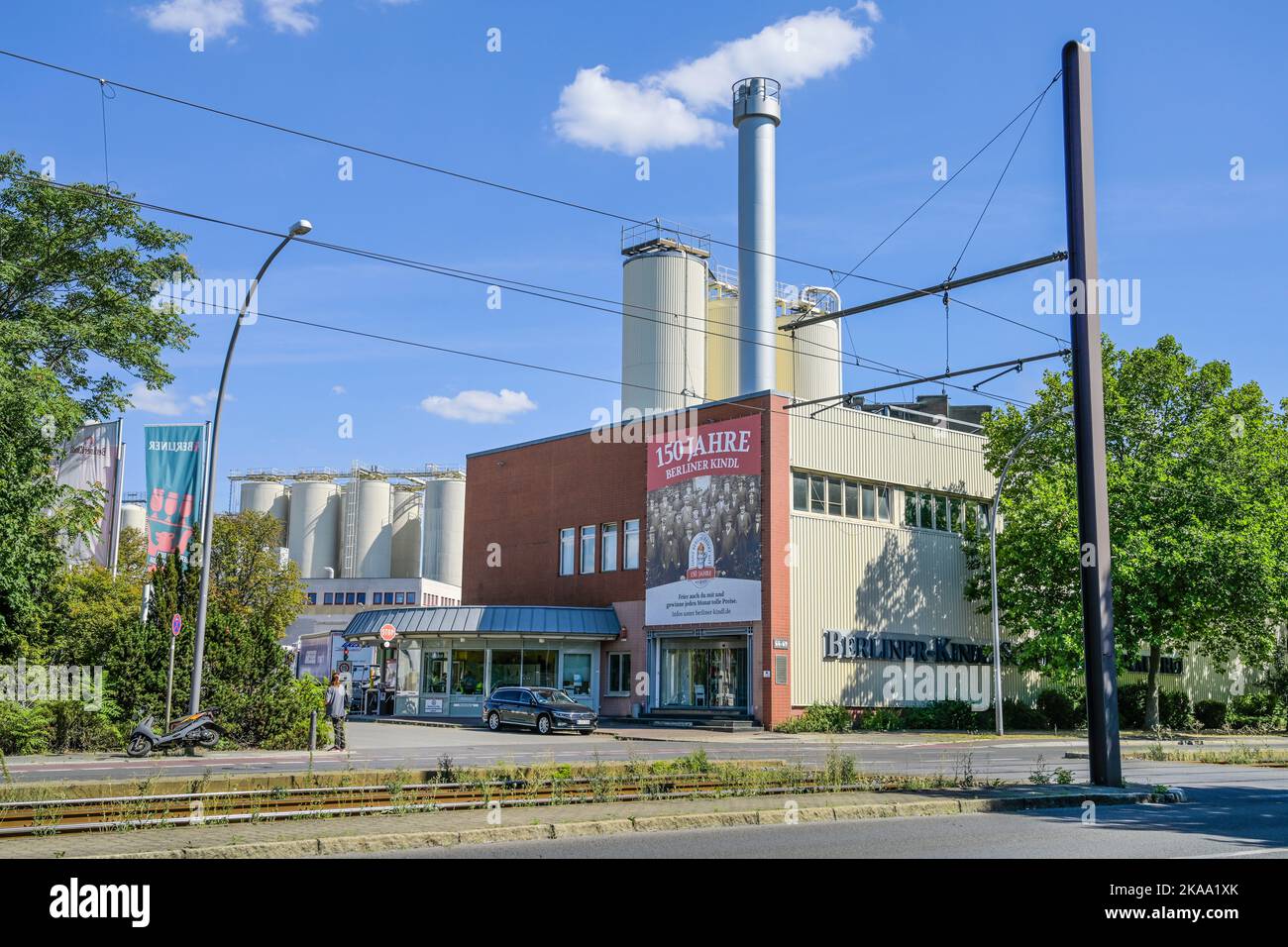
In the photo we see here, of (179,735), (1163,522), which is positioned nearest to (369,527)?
(1163,522)

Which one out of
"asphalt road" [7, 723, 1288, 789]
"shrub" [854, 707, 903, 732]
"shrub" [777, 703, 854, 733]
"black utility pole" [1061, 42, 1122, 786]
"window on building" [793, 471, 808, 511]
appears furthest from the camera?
"window on building" [793, 471, 808, 511]

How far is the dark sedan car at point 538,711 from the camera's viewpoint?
36562mm

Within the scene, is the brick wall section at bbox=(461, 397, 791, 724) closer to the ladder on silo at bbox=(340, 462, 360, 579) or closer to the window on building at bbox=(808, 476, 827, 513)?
the window on building at bbox=(808, 476, 827, 513)

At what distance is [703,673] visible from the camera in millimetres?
43312

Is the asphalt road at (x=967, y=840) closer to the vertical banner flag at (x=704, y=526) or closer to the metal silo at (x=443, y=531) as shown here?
the vertical banner flag at (x=704, y=526)

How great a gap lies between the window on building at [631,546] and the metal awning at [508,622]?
2000mm

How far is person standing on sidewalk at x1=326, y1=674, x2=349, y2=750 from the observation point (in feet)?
85.1

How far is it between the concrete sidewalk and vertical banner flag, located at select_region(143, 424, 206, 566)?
83.5 feet

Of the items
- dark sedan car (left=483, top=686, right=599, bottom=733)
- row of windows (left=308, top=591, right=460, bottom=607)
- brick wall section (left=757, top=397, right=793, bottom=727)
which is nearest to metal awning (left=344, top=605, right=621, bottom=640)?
dark sedan car (left=483, top=686, right=599, bottom=733)

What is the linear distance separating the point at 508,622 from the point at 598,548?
531 cm

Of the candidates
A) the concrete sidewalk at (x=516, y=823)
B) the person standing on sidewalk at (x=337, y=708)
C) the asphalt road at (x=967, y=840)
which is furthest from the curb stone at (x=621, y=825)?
the person standing on sidewalk at (x=337, y=708)
